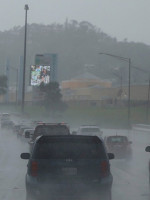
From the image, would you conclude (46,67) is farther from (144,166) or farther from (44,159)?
(44,159)

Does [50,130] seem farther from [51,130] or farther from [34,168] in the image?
[34,168]

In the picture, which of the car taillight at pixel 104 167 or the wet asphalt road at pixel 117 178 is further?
the wet asphalt road at pixel 117 178

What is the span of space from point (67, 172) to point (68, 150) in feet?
1.62

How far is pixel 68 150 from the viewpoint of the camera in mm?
13352

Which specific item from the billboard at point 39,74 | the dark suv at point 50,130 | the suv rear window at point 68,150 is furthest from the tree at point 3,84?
the suv rear window at point 68,150

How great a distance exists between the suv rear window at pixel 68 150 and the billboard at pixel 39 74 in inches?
3465

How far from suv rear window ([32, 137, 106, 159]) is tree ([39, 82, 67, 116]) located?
76.0 metres

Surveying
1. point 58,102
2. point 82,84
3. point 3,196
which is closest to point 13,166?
point 3,196

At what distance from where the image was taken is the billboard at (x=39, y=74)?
10156 cm

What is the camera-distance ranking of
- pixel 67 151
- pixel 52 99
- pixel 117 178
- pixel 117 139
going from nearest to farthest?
pixel 67 151 → pixel 117 178 → pixel 117 139 → pixel 52 99

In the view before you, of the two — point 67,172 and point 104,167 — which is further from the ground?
point 104,167

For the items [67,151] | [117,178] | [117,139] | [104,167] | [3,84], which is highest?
[3,84]

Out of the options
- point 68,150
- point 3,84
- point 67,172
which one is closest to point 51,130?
point 68,150

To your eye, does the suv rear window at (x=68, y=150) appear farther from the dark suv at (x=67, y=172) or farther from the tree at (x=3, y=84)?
the tree at (x=3, y=84)
